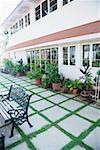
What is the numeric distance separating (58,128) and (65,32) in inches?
199

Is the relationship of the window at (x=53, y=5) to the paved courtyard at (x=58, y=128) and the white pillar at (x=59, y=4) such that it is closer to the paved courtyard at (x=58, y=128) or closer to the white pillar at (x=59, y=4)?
the white pillar at (x=59, y=4)

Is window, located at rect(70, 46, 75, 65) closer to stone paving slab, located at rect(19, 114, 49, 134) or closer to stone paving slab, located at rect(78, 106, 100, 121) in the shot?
stone paving slab, located at rect(78, 106, 100, 121)

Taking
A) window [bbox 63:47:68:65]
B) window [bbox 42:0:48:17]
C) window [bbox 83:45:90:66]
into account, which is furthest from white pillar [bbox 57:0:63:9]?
window [bbox 83:45:90:66]

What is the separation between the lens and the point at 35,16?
11.8 meters

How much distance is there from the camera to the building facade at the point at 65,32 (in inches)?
249

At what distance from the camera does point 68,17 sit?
7543 millimetres

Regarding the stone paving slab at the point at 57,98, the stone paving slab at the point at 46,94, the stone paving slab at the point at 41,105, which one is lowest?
the stone paving slab at the point at 41,105

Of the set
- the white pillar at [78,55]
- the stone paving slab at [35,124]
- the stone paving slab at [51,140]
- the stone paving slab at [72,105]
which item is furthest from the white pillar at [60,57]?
the stone paving slab at [51,140]

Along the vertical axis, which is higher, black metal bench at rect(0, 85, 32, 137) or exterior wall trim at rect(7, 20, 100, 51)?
exterior wall trim at rect(7, 20, 100, 51)

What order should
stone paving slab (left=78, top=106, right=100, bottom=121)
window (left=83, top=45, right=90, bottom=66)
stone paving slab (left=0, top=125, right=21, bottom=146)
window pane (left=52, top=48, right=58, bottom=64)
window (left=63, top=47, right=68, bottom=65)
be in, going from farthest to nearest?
window pane (left=52, top=48, right=58, bottom=64) < window (left=63, top=47, right=68, bottom=65) < window (left=83, top=45, right=90, bottom=66) < stone paving slab (left=78, top=106, right=100, bottom=121) < stone paving slab (left=0, top=125, right=21, bottom=146)

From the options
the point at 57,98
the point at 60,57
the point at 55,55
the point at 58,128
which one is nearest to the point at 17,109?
the point at 58,128

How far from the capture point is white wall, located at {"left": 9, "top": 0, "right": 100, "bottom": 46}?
20.2ft

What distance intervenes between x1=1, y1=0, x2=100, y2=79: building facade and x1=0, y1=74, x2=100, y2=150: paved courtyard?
117 inches

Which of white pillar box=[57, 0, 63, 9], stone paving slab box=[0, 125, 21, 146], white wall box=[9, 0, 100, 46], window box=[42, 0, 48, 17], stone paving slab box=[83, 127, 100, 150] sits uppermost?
window box=[42, 0, 48, 17]
